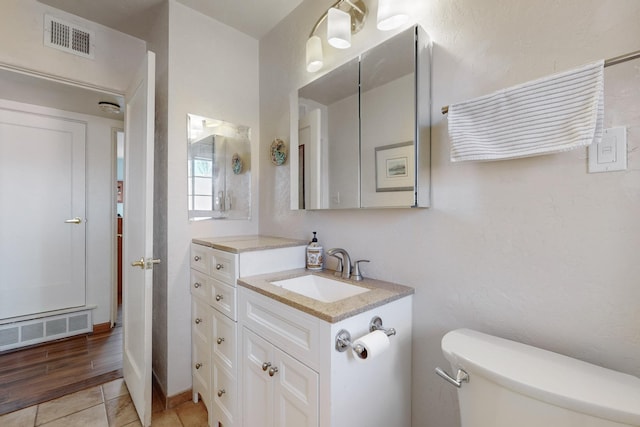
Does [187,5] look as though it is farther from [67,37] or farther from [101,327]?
[101,327]

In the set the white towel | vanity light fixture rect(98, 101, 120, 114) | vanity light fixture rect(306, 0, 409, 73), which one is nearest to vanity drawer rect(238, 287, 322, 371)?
the white towel

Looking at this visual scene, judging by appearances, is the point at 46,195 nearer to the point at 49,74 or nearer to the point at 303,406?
the point at 49,74

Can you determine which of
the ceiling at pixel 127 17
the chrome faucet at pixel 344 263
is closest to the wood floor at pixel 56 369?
the chrome faucet at pixel 344 263

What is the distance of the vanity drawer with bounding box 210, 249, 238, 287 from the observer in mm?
1352

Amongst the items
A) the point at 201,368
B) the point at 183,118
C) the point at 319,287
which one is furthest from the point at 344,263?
the point at 183,118

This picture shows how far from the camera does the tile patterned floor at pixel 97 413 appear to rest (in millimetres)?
1535

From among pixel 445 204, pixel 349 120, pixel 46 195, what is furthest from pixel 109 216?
pixel 445 204

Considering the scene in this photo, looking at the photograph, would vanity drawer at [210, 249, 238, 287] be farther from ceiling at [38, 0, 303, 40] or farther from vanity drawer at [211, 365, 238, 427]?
ceiling at [38, 0, 303, 40]

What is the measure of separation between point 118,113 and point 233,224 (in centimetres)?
162

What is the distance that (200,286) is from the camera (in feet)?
5.47

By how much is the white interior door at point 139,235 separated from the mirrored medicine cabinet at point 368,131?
79 centimetres

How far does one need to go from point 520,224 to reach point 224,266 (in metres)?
1.28

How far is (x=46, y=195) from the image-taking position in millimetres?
2447

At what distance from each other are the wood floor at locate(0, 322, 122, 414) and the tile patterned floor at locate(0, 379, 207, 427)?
10cm
